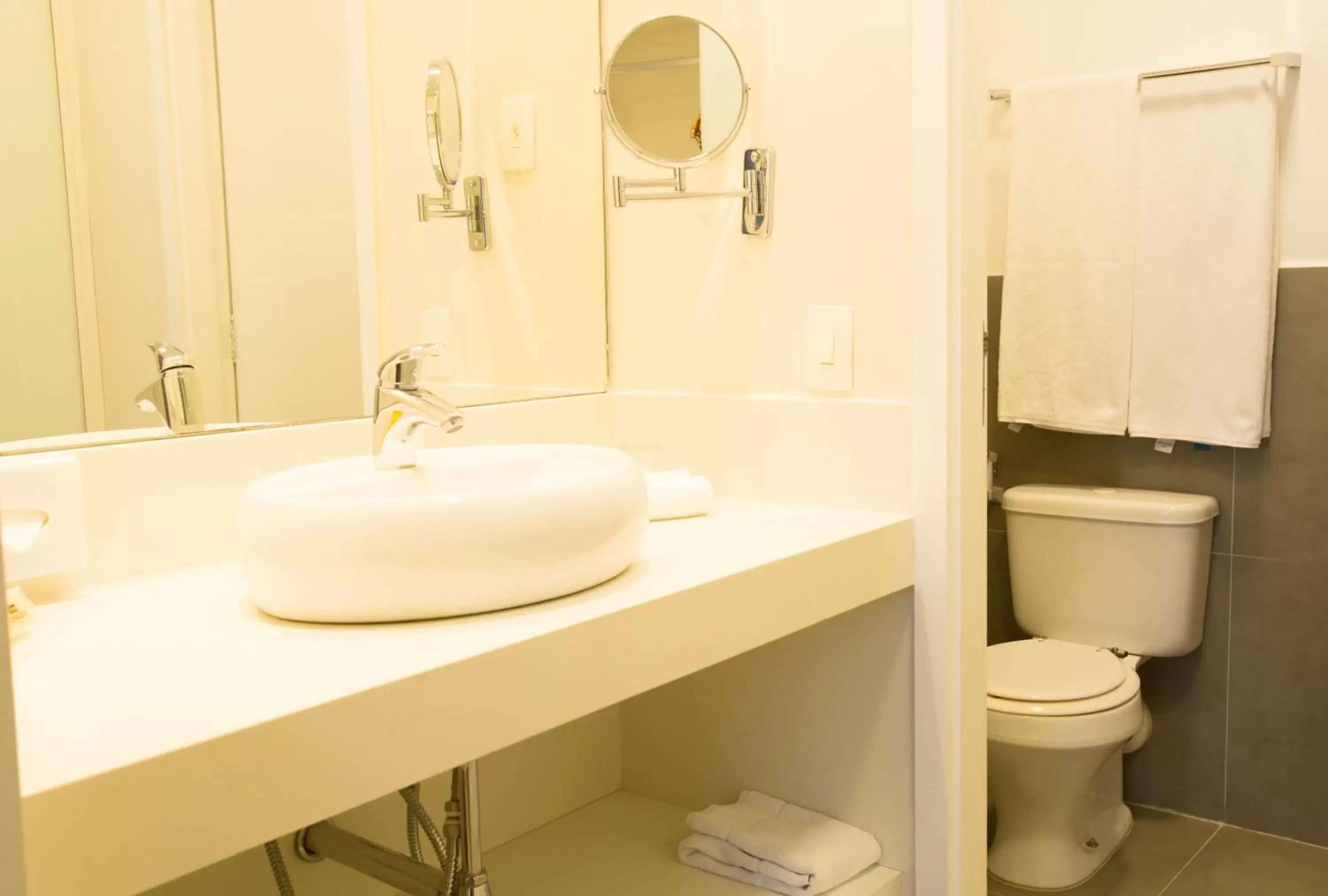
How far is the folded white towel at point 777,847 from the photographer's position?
1.52m

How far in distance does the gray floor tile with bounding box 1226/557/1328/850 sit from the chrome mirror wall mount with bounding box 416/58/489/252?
1.83m

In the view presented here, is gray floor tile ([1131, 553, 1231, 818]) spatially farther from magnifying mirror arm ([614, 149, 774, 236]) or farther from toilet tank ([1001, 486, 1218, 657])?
magnifying mirror arm ([614, 149, 774, 236])

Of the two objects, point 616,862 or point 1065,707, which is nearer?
point 616,862

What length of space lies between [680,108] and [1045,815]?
1607 millimetres

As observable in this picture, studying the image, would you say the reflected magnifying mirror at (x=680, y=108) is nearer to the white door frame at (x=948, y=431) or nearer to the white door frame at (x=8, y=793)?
the white door frame at (x=948, y=431)

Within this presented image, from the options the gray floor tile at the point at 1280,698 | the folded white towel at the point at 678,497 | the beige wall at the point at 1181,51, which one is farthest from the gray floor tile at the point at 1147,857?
the folded white towel at the point at 678,497

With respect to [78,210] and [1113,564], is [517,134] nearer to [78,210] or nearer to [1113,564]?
[78,210]

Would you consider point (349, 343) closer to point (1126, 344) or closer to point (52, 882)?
point (52, 882)

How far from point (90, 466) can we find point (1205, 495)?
222cm

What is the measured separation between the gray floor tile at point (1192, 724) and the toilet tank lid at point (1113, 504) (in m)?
0.18

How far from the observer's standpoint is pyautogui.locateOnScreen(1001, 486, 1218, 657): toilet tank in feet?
8.38

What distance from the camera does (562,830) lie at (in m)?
1.80

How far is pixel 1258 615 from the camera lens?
8.51ft

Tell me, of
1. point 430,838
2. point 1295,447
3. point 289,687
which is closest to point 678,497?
point 430,838
